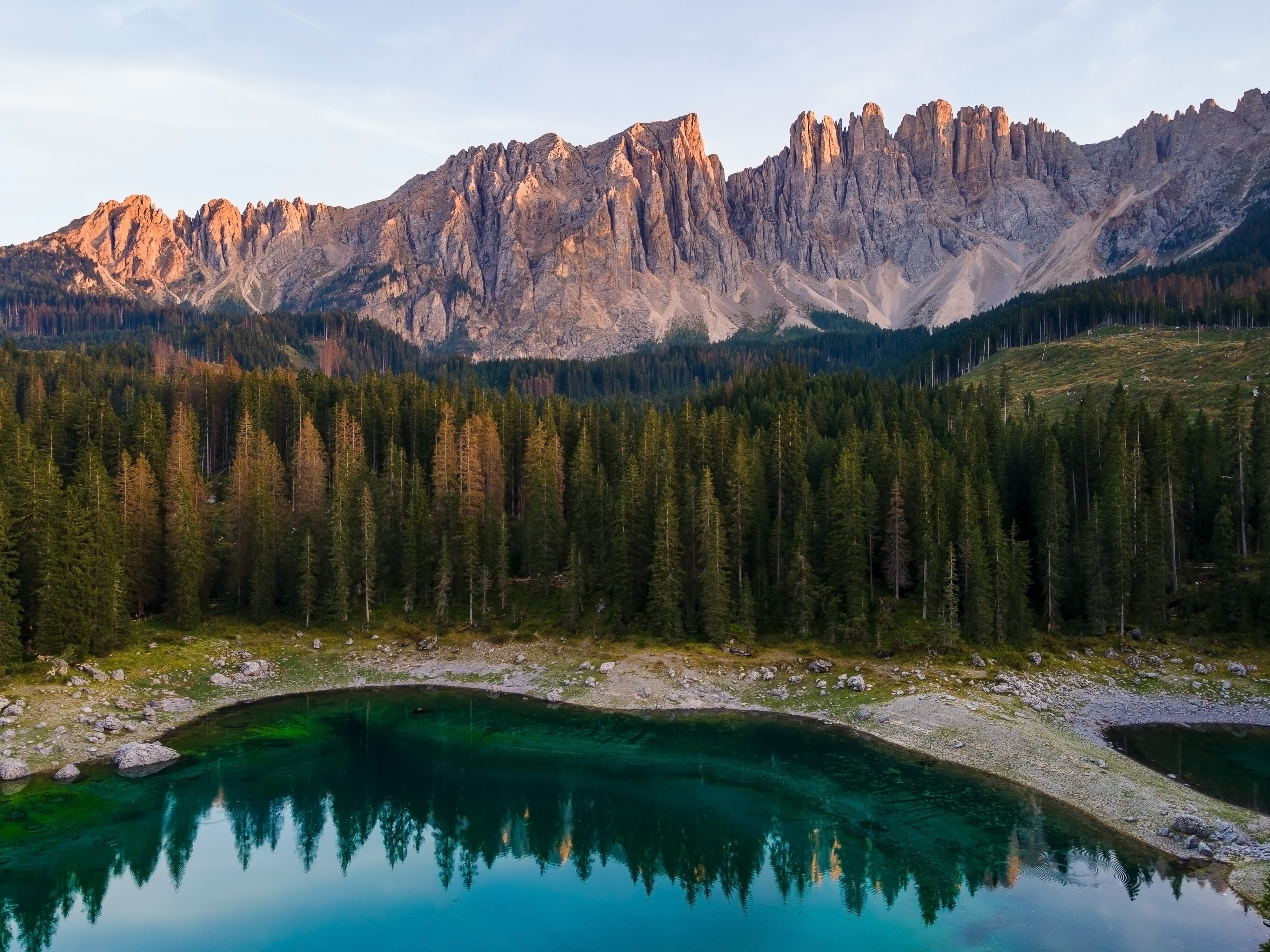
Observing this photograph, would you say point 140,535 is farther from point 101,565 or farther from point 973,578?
point 973,578

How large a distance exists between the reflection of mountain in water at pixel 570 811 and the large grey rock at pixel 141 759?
1076mm

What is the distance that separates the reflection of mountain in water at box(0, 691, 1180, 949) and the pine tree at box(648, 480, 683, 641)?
15139 mm

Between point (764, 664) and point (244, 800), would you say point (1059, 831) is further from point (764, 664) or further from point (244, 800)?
point (244, 800)

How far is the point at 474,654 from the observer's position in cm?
7631

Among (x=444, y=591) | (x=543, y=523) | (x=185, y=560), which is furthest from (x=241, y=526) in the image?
(x=543, y=523)

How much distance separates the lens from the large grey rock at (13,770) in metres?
48.2

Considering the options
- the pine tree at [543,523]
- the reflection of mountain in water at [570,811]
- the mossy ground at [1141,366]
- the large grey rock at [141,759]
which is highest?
the mossy ground at [1141,366]

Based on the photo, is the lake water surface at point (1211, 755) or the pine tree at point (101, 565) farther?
the pine tree at point (101, 565)

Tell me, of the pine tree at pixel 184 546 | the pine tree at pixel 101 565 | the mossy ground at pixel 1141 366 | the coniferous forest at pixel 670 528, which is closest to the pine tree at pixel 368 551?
the coniferous forest at pixel 670 528

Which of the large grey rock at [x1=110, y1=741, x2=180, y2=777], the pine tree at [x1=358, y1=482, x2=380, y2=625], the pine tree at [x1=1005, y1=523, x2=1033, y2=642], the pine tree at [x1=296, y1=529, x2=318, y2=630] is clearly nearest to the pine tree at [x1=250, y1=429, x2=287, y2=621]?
the pine tree at [x1=296, y1=529, x2=318, y2=630]

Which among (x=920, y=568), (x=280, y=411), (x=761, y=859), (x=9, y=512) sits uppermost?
(x=280, y=411)

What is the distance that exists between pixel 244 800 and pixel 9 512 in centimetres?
3593

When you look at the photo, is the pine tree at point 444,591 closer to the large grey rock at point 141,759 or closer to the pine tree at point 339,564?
the pine tree at point 339,564

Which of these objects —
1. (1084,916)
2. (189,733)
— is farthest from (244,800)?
(1084,916)
